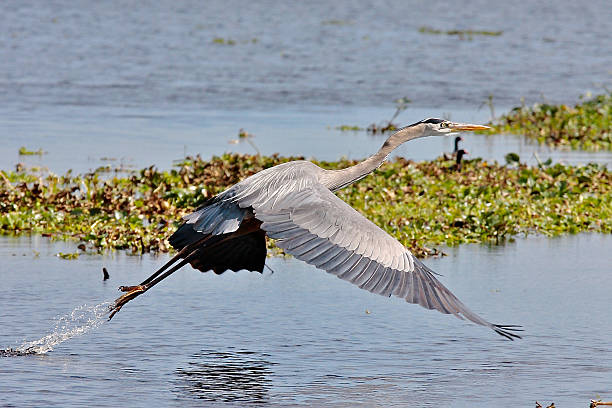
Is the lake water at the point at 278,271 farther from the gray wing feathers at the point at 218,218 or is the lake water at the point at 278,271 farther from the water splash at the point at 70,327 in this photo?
the gray wing feathers at the point at 218,218

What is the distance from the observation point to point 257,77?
24.3 meters

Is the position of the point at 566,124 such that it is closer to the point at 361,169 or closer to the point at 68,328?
the point at 361,169

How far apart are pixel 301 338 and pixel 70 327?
1.58m

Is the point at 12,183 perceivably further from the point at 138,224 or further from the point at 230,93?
the point at 230,93

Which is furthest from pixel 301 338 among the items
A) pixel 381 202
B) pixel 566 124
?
pixel 566 124

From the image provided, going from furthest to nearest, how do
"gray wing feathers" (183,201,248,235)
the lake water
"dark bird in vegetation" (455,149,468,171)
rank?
"dark bird in vegetation" (455,149,468,171) < "gray wing feathers" (183,201,248,235) < the lake water

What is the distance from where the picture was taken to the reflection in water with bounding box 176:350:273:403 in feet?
21.5

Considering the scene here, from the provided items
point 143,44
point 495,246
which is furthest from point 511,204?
point 143,44

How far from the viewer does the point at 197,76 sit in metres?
24.2

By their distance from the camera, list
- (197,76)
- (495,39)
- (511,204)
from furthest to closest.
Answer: (495,39) → (197,76) → (511,204)

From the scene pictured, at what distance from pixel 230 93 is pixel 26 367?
15.3 m

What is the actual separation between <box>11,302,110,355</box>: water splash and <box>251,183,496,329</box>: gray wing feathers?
1.52 metres

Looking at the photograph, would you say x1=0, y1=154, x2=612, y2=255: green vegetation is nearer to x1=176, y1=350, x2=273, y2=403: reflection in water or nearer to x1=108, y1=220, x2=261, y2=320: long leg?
x1=108, y1=220, x2=261, y2=320: long leg

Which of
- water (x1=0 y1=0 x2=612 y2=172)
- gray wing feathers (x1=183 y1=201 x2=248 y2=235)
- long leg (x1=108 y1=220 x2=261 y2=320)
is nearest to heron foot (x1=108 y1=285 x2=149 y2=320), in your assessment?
long leg (x1=108 y1=220 x2=261 y2=320)
